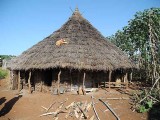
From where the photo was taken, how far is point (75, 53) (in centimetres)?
1566

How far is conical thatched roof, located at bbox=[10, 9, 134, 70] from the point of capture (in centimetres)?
1511

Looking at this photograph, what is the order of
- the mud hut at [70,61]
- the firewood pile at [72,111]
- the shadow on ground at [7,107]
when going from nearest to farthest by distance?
the firewood pile at [72,111] < the shadow on ground at [7,107] < the mud hut at [70,61]

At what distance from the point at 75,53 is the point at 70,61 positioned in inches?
44.7

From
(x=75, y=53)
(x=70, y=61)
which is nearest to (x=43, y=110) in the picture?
(x=70, y=61)

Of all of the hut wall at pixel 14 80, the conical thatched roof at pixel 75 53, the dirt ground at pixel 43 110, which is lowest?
the dirt ground at pixel 43 110

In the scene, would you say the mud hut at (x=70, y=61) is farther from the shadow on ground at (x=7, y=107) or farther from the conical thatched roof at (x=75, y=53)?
the shadow on ground at (x=7, y=107)

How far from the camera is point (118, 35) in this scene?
140ft

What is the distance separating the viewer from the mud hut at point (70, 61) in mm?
15219

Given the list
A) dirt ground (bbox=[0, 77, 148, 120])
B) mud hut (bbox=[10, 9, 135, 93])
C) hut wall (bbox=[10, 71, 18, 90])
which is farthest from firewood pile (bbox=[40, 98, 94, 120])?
hut wall (bbox=[10, 71, 18, 90])

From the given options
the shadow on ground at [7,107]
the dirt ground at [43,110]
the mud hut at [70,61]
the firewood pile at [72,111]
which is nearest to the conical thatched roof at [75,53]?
the mud hut at [70,61]

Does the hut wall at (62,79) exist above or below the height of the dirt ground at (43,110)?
above

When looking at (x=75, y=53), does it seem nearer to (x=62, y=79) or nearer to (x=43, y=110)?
(x=62, y=79)

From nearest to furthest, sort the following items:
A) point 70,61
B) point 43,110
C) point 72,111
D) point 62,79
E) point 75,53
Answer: point 72,111 → point 43,110 → point 70,61 → point 75,53 → point 62,79

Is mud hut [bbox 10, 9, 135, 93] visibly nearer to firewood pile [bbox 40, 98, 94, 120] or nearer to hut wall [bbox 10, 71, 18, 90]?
hut wall [bbox 10, 71, 18, 90]
